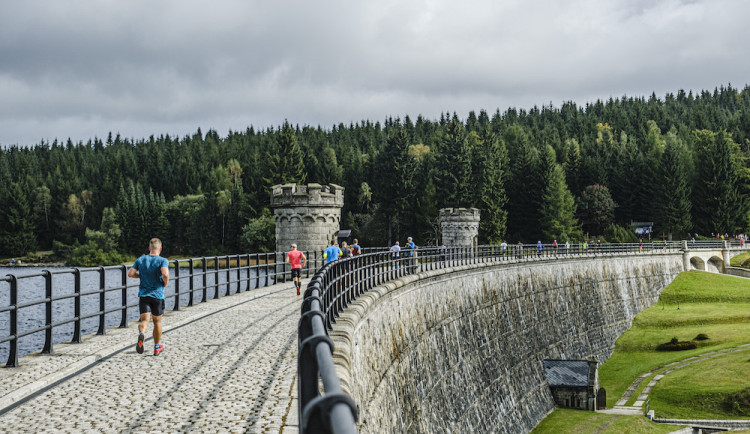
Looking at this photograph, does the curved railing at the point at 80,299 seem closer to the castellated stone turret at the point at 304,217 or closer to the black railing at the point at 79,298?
the black railing at the point at 79,298

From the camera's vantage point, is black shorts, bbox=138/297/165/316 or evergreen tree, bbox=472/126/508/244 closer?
black shorts, bbox=138/297/165/316

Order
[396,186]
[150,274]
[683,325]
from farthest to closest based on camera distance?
1. [396,186]
2. [683,325]
3. [150,274]

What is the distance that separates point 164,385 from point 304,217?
22.8m

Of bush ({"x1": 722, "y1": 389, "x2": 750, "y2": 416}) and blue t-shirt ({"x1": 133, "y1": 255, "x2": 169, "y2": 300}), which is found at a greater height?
blue t-shirt ({"x1": 133, "y1": 255, "x2": 169, "y2": 300})

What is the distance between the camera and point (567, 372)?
36375 mm

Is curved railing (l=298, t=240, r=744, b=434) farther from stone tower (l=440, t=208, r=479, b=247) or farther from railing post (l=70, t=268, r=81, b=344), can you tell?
stone tower (l=440, t=208, r=479, b=247)

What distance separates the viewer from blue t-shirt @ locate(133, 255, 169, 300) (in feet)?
35.3

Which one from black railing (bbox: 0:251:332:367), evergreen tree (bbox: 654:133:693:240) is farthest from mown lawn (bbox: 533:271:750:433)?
evergreen tree (bbox: 654:133:693:240)

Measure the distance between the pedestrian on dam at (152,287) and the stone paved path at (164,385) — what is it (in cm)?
37

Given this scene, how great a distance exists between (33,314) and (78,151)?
14122cm

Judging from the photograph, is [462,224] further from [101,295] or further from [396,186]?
[101,295]

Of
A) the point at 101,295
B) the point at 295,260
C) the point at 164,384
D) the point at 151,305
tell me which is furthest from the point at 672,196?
the point at 164,384

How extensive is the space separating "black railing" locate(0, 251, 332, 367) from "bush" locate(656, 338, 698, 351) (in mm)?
25200

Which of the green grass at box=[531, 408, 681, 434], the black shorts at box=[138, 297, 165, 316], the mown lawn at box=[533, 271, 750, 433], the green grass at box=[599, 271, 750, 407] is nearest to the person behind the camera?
the black shorts at box=[138, 297, 165, 316]
